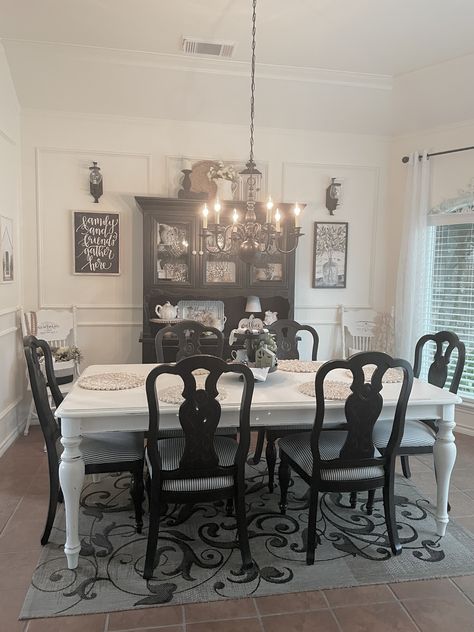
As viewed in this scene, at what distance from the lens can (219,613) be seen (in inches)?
79.7

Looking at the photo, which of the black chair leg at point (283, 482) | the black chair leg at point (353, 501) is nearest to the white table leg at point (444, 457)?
the black chair leg at point (353, 501)

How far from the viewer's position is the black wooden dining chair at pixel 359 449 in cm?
225

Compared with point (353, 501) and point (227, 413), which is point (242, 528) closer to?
point (227, 413)

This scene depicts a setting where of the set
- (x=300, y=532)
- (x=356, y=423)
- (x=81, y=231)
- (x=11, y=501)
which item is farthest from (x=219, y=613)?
(x=81, y=231)

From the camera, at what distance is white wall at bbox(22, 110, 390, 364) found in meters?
4.34

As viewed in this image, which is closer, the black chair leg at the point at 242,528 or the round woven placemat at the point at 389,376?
the black chair leg at the point at 242,528

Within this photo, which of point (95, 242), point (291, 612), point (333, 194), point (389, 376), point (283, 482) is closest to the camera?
point (291, 612)

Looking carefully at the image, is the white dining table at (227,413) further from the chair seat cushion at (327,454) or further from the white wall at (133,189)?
the white wall at (133,189)

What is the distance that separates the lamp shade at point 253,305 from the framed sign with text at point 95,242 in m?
1.29

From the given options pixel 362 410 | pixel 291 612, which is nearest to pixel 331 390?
pixel 362 410

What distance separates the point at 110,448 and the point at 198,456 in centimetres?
58

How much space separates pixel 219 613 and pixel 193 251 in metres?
2.95

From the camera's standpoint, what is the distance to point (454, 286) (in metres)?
4.52

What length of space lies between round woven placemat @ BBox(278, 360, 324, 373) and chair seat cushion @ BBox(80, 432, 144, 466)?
1.10 m
